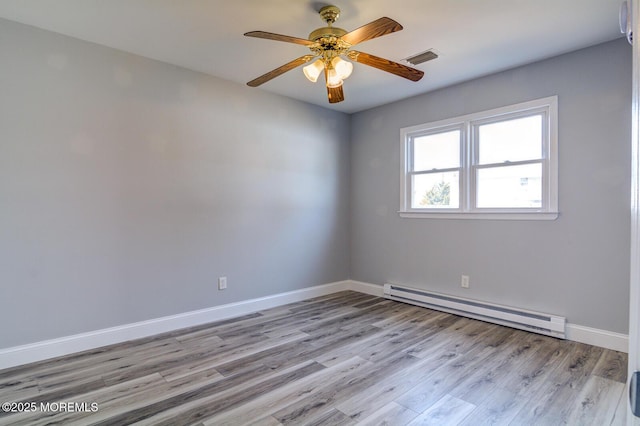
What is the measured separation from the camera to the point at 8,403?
2061 millimetres

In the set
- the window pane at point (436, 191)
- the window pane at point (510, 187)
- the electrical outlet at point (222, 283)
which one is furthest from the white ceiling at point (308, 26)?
the electrical outlet at point (222, 283)

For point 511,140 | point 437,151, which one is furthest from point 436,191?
point 511,140

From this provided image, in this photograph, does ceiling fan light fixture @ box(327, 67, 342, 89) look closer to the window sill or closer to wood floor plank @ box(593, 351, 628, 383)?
the window sill

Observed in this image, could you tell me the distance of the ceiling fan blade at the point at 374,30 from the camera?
1.90 m

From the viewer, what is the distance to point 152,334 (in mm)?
3160

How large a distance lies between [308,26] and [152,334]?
3.03 m

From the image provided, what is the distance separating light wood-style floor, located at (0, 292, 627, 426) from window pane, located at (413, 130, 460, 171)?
1894 mm

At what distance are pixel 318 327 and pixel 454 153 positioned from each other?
2508mm

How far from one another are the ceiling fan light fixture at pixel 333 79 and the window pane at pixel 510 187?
6.69 feet

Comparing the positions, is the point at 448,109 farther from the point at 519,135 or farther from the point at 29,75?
the point at 29,75

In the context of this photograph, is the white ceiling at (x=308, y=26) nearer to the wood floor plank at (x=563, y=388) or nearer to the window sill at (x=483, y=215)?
the window sill at (x=483, y=215)

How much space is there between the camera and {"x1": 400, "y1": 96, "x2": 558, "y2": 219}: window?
10.5ft

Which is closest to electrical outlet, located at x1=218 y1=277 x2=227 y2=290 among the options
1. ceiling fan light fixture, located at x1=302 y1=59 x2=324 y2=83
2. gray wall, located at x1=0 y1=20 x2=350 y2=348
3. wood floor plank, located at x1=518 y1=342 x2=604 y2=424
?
gray wall, located at x1=0 y1=20 x2=350 y2=348

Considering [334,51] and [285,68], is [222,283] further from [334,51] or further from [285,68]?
[334,51]
